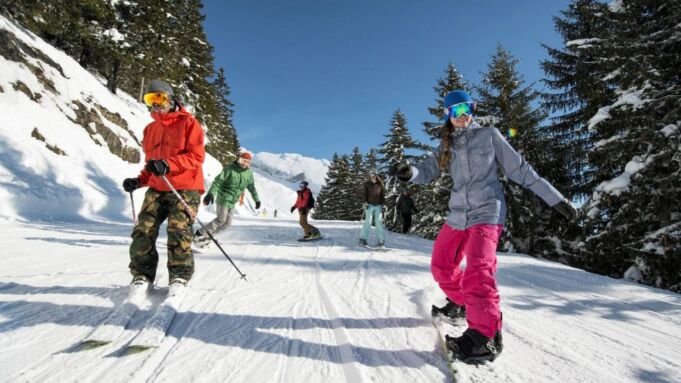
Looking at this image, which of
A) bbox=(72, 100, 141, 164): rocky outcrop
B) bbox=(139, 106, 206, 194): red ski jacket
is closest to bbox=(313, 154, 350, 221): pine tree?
bbox=(72, 100, 141, 164): rocky outcrop

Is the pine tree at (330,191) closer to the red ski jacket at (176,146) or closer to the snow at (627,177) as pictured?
the snow at (627,177)

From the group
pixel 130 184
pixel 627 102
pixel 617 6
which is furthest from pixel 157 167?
pixel 617 6

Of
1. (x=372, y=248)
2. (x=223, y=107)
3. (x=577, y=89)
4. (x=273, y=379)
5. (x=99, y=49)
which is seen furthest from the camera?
(x=223, y=107)

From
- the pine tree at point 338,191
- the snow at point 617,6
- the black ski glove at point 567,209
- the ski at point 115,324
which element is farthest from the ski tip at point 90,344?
the pine tree at point 338,191

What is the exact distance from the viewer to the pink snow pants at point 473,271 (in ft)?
7.79

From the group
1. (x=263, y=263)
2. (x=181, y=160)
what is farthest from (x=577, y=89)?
(x=181, y=160)

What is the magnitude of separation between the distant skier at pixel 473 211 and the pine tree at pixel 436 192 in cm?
1395

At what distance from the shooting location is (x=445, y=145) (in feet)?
10.1

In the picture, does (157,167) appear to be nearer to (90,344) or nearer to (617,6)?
(90,344)

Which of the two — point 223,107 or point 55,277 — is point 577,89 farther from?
point 223,107

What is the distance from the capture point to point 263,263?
19.3ft

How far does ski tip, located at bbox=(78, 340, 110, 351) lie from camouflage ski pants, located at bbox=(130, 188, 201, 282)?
3.59 ft

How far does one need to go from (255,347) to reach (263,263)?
342cm

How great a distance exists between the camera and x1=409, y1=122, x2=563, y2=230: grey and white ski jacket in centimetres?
267
